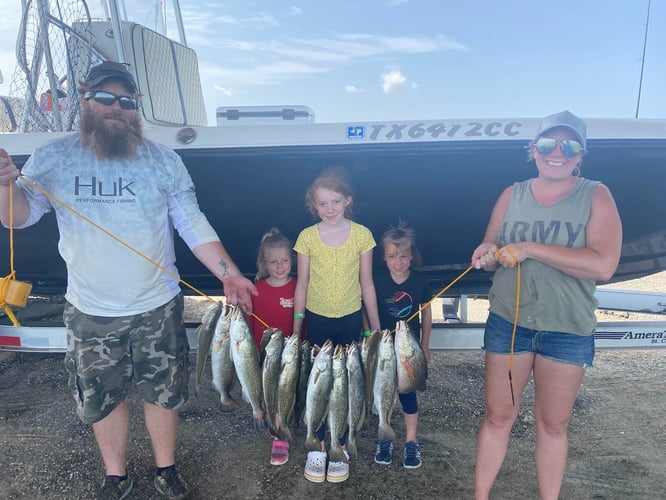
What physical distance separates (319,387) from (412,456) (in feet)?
3.16

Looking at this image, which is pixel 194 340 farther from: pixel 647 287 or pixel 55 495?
pixel 647 287

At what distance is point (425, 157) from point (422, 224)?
0.94 m

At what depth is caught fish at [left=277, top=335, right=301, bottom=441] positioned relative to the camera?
2.42 meters

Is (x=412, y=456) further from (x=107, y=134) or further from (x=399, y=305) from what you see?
(x=107, y=134)

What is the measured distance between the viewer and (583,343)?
6.91 ft

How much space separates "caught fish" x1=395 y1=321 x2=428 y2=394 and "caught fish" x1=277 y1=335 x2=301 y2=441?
0.51 meters

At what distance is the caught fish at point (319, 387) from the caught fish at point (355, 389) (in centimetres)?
10

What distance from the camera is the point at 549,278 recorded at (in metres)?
2.13

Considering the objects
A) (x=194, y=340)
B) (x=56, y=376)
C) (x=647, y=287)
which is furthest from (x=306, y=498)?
(x=647, y=287)

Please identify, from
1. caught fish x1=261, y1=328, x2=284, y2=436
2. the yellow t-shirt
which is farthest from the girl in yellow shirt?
caught fish x1=261, y1=328, x2=284, y2=436

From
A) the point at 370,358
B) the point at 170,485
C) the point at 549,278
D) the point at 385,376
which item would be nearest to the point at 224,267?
the point at 370,358

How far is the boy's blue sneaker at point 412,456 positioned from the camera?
2934 millimetres

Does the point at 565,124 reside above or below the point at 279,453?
above

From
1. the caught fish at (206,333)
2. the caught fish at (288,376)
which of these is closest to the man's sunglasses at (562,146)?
the caught fish at (288,376)
